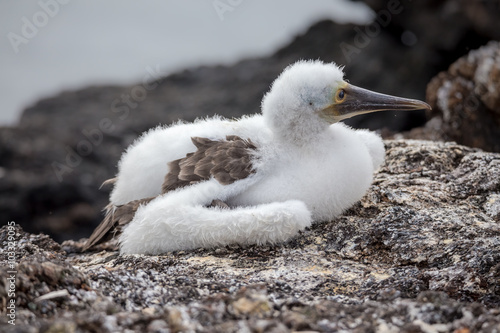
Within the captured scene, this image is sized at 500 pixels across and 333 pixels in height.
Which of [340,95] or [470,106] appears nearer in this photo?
[340,95]

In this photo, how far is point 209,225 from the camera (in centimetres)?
434

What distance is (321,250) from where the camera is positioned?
4457 mm

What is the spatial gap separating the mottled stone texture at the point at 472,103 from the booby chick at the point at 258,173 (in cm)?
371

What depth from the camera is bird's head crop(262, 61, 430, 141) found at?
15.5ft

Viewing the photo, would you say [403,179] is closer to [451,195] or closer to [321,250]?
[451,195]

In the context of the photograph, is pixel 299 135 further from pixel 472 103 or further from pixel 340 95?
pixel 472 103

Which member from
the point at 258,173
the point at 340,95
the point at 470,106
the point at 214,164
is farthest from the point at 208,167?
the point at 470,106

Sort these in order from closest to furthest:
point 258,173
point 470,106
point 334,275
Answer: point 334,275
point 258,173
point 470,106

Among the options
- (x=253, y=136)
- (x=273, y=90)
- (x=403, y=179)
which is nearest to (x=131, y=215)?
(x=253, y=136)

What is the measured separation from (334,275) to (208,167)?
128 centimetres

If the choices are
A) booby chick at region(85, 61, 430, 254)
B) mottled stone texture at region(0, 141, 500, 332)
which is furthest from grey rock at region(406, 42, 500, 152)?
booby chick at region(85, 61, 430, 254)

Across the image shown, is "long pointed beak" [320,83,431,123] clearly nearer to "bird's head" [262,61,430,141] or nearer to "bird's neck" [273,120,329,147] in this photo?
"bird's head" [262,61,430,141]

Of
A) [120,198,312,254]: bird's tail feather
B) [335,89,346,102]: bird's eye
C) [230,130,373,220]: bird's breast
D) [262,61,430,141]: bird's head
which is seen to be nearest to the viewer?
[120,198,312,254]: bird's tail feather

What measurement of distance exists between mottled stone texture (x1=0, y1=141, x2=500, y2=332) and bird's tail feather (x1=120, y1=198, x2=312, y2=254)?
0.36ft
